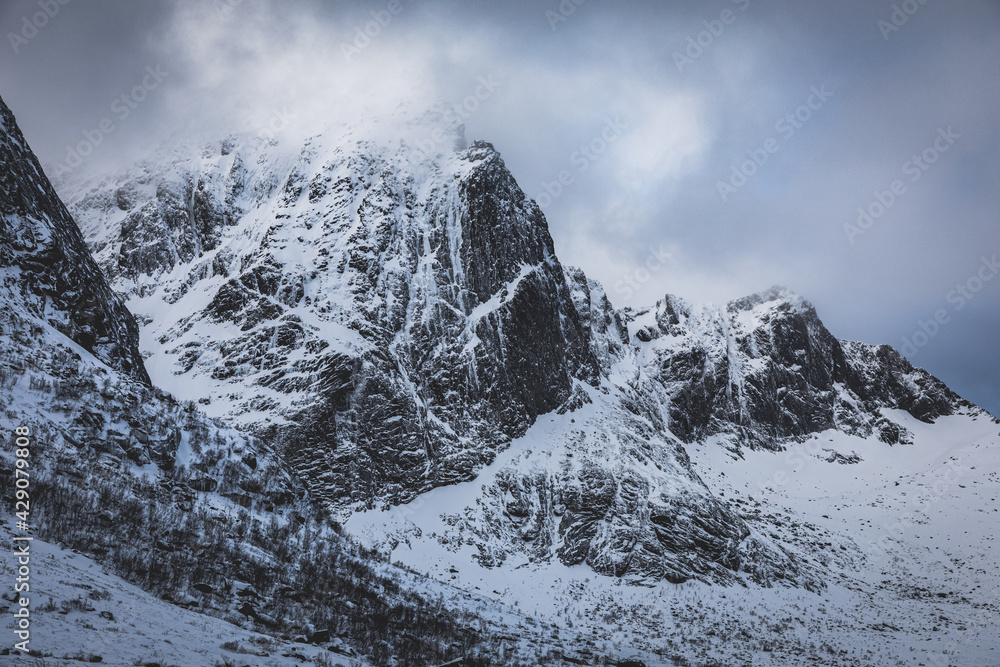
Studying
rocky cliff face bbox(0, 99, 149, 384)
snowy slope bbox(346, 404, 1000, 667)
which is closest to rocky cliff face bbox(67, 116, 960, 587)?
snowy slope bbox(346, 404, 1000, 667)

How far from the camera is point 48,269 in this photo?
3238cm

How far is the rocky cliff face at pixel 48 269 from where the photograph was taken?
99.9 ft

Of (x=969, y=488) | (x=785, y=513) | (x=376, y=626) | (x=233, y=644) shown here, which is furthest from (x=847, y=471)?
(x=233, y=644)

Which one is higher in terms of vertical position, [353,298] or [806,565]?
[353,298]

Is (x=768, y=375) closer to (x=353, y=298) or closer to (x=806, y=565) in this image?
(x=806, y=565)

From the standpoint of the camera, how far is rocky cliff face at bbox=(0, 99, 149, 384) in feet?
99.9

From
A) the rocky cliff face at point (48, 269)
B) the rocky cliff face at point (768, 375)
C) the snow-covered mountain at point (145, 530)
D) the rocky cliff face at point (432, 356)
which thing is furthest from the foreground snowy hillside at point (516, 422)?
the rocky cliff face at point (48, 269)

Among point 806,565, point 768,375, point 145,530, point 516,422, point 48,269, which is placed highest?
point 768,375

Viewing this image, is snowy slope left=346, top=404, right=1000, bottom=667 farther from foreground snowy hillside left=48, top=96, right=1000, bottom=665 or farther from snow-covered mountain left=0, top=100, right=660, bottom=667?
snow-covered mountain left=0, top=100, right=660, bottom=667

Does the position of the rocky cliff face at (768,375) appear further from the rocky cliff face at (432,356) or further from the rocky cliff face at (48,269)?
the rocky cliff face at (48,269)

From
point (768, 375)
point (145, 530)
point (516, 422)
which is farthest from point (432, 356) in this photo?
point (768, 375)

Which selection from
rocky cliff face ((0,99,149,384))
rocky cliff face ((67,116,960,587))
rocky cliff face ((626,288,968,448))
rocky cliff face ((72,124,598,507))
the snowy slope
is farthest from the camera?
rocky cliff face ((626,288,968,448))

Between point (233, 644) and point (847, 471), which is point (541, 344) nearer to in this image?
point (847, 471)

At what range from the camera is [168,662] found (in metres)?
10.5
